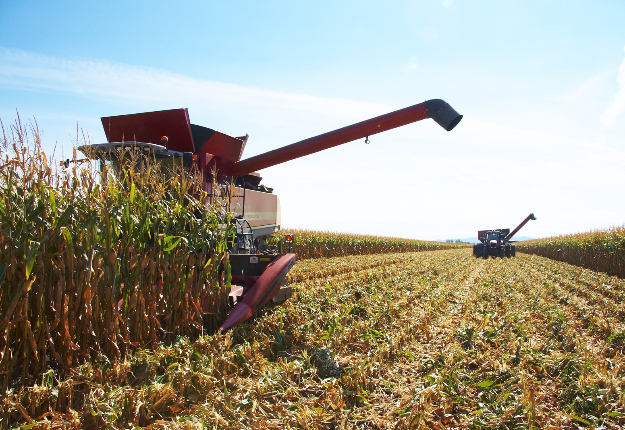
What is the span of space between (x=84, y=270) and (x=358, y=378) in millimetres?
2555

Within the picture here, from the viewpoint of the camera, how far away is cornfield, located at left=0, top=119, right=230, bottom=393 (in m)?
2.96

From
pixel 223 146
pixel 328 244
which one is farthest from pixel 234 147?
pixel 328 244

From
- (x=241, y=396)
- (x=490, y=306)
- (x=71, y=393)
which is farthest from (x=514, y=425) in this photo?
(x=490, y=306)

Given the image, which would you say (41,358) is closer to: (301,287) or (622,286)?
(301,287)

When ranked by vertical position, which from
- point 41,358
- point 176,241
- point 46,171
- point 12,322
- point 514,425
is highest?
point 46,171

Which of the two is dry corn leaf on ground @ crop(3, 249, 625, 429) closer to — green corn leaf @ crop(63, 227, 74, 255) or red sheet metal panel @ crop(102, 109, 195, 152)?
green corn leaf @ crop(63, 227, 74, 255)

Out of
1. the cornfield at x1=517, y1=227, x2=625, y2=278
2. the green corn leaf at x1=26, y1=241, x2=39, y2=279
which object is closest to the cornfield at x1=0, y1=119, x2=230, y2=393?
the green corn leaf at x1=26, y1=241, x2=39, y2=279

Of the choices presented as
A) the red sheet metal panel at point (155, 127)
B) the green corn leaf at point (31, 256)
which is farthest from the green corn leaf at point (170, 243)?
the red sheet metal panel at point (155, 127)

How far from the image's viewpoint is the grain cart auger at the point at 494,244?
77.5 feet

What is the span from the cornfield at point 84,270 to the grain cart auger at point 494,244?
22679 millimetres

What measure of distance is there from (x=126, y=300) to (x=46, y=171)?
1375 millimetres

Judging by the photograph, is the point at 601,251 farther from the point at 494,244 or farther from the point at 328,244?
the point at 328,244

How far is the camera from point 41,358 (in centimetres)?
316

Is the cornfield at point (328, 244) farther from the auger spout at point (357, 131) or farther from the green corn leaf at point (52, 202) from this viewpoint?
the green corn leaf at point (52, 202)
